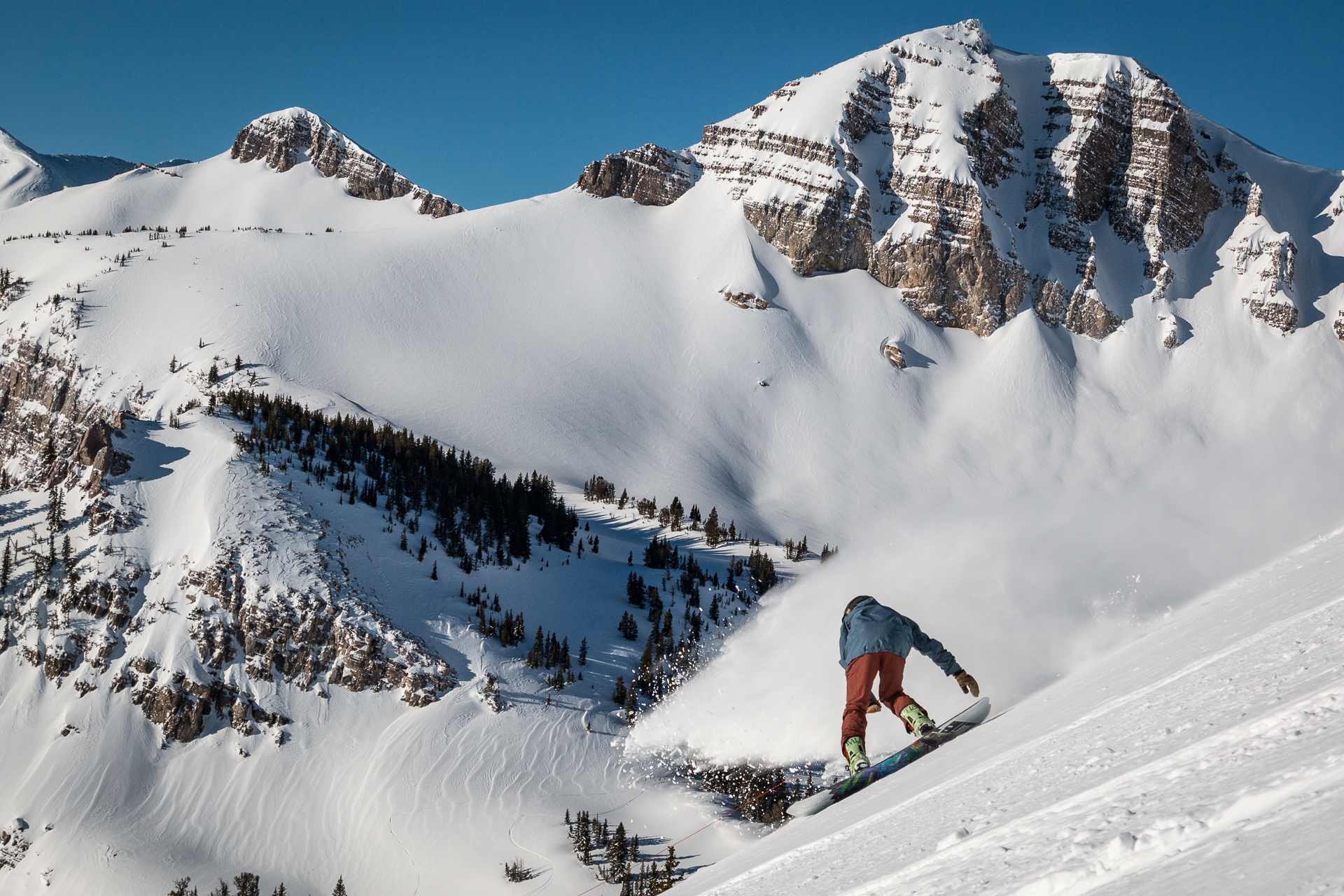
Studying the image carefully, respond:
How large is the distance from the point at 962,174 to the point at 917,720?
89.2 m

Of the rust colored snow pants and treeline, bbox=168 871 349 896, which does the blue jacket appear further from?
treeline, bbox=168 871 349 896

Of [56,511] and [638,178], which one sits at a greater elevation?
[638,178]

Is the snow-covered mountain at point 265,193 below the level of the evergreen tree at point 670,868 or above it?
above

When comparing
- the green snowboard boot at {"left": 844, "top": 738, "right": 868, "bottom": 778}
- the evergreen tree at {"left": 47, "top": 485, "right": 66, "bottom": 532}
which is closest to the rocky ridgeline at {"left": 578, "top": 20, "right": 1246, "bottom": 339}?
the evergreen tree at {"left": 47, "top": 485, "right": 66, "bottom": 532}

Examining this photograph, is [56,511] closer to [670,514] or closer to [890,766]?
[670,514]

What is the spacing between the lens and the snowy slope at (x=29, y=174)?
529 ft

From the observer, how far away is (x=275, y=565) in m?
26.7

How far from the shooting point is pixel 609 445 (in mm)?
60000

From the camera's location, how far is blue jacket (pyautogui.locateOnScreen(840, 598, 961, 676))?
1006 centimetres

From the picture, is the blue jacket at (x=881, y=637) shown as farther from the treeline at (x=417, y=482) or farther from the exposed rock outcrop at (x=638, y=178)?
the exposed rock outcrop at (x=638, y=178)

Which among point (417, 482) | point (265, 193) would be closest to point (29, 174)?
point (265, 193)

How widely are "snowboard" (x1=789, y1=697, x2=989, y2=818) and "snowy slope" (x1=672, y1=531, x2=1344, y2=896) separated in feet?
5.51

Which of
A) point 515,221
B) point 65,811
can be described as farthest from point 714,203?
point 65,811

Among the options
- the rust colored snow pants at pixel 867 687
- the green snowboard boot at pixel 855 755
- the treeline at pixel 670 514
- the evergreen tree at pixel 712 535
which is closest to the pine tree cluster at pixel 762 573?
the evergreen tree at pixel 712 535
